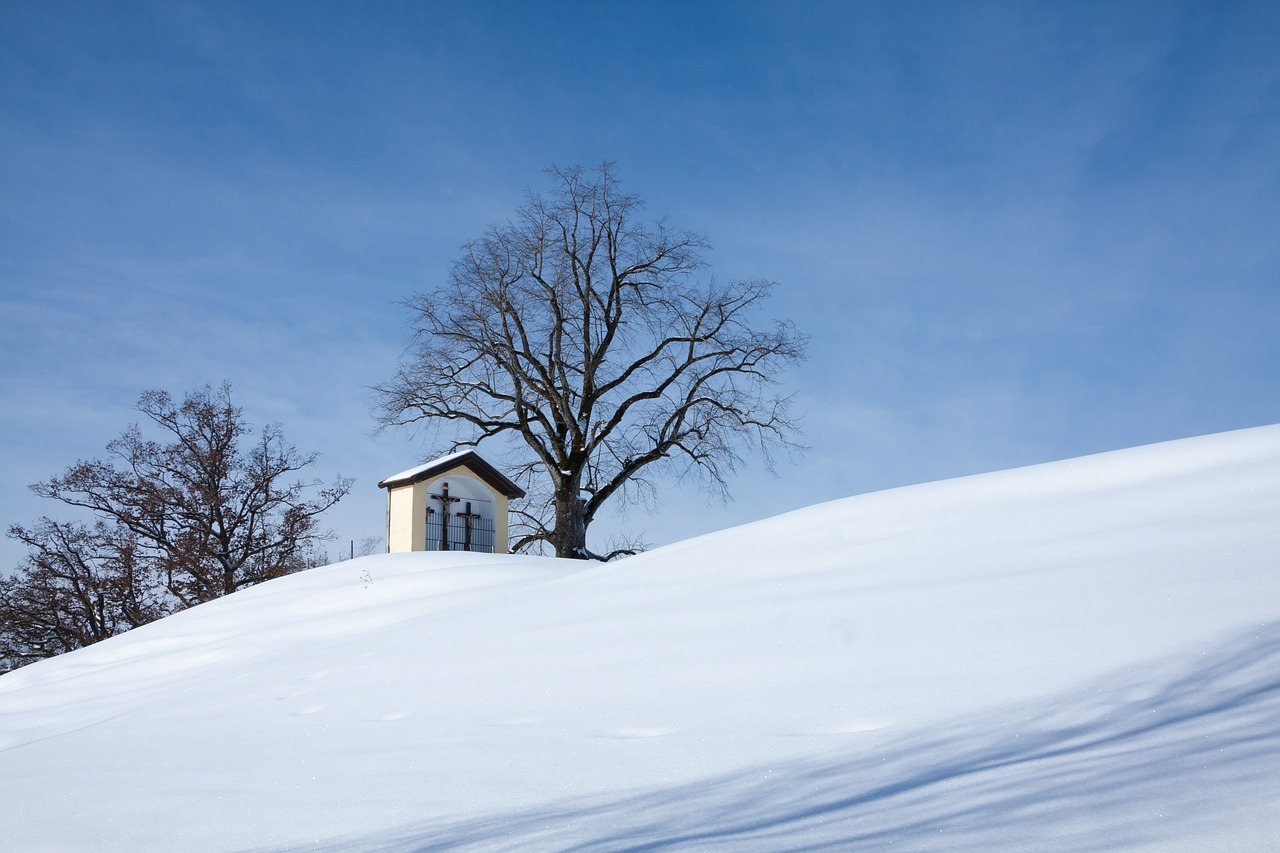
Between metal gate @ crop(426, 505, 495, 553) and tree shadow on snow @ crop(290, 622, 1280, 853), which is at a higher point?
metal gate @ crop(426, 505, 495, 553)

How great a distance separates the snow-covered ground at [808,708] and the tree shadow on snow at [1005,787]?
0.01 meters

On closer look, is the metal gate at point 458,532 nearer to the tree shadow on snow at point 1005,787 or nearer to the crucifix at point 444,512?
the crucifix at point 444,512

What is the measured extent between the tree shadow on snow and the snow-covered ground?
0.01 m

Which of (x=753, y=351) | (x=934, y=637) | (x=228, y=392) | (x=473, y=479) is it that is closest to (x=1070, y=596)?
(x=934, y=637)

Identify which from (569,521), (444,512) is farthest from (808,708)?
(569,521)

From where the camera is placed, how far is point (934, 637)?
149 inches

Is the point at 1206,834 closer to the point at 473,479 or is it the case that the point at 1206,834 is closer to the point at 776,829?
the point at 776,829

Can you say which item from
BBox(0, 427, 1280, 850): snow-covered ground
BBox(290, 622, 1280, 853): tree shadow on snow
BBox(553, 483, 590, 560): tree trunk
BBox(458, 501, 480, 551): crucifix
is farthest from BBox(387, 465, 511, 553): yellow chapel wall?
BBox(290, 622, 1280, 853): tree shadow on snow

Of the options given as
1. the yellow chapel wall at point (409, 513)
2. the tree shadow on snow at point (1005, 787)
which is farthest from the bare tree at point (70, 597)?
the tree shadow on snow at point (1005, 787)

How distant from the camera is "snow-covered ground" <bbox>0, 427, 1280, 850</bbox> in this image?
238 cm

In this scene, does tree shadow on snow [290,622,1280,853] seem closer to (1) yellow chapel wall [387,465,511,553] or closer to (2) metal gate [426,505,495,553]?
(1) yellow chapel wall [387,465,511,553]

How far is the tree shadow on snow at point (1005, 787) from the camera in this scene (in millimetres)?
2094

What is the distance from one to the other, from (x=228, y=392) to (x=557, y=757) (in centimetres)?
2735

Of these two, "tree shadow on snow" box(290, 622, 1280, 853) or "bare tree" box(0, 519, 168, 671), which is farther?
"bare tree" box(0, 519, 168, 671)
